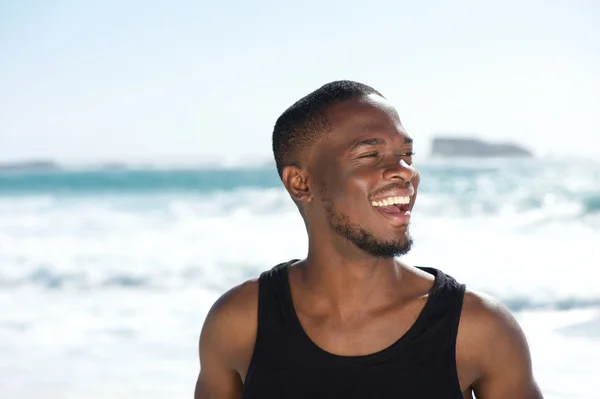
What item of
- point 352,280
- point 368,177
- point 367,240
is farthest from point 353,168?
point 352,280

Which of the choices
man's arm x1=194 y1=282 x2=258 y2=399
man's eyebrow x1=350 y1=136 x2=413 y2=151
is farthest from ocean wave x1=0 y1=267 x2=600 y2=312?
man's eyebrow x1=350 y1=136 x2=413 y2=151

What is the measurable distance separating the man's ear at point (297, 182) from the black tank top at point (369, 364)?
0.34 meters

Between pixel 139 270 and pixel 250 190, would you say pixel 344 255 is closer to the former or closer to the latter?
pixel 139 270

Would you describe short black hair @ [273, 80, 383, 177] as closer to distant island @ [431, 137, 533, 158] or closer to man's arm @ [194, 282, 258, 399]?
man's arm @ [194, 282, 258, 399]

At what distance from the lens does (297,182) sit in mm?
2529

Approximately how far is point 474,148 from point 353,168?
47.9 m

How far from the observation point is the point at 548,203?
64.5 feet

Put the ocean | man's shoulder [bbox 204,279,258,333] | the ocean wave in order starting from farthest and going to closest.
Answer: the ocean wave < the ocean < man's shoulder [bbox 204,279,258,333]

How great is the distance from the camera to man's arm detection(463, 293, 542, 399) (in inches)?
90.4

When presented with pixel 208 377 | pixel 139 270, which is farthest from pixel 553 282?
pixel 208 377

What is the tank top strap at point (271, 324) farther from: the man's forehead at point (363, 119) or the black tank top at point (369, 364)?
the man's forehead at point (363, 119)

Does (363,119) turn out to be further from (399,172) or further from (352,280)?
(352,280)

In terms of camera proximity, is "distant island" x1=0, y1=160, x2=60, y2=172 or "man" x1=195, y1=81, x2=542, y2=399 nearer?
"man" x1=195, y1=81, x2=542, y2=399

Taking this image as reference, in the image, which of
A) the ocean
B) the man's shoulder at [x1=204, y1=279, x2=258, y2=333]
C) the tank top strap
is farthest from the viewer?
the ocean
